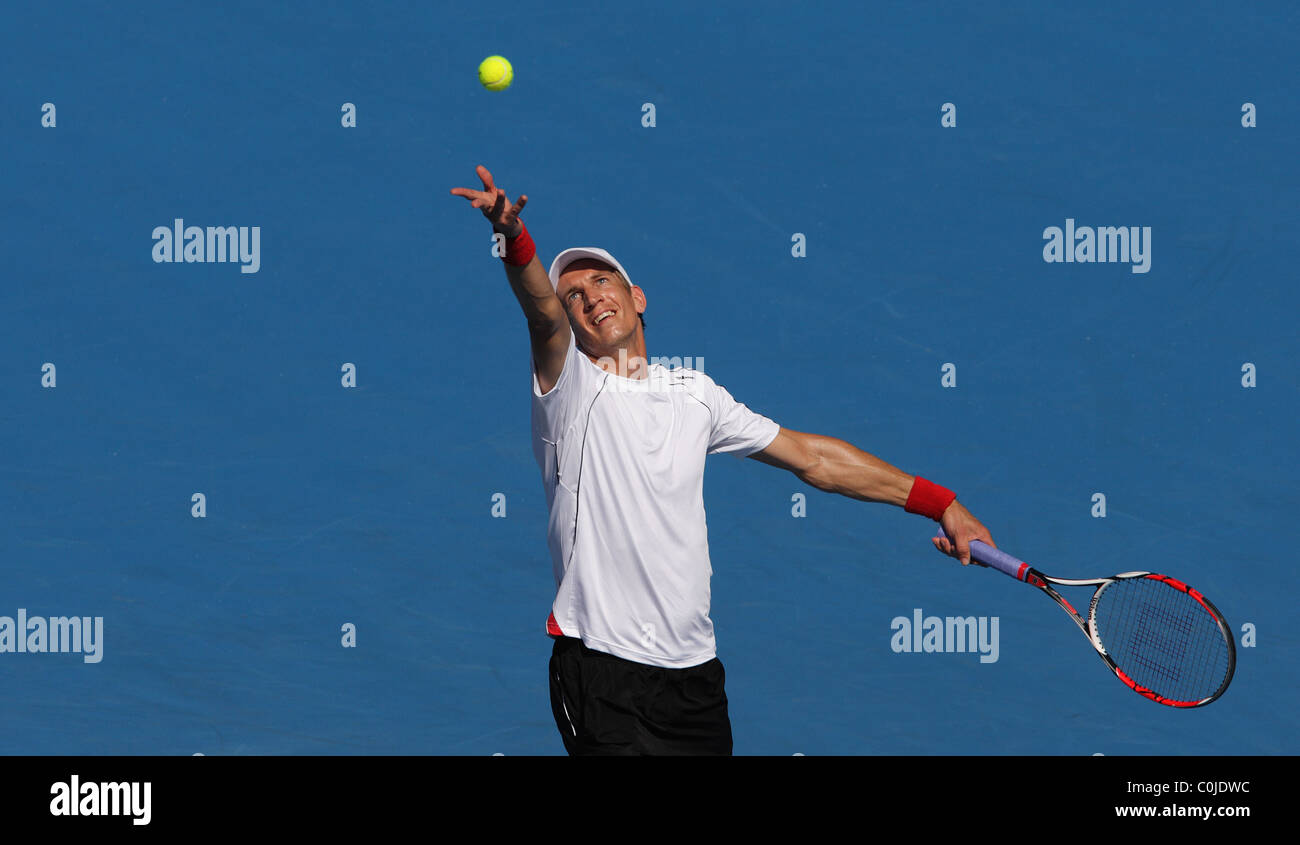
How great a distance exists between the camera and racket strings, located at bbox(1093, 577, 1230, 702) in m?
4.50

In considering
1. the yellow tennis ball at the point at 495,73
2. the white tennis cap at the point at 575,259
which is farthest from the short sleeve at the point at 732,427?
the yellow tennis ball at the point at 495,73

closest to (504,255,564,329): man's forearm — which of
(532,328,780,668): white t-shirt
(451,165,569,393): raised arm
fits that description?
(451,165,569,393): raised arm

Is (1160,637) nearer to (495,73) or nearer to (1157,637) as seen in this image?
(1157,637)

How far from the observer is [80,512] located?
697 centimetres

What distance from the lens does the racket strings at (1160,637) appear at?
4504mm

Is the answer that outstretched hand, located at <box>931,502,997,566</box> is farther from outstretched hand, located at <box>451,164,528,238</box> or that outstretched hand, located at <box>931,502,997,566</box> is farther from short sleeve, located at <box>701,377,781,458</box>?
outstretched hand, located at <box>451,164,528,238</box>

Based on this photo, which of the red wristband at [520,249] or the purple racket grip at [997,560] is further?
the purple racket grip at [997,560]

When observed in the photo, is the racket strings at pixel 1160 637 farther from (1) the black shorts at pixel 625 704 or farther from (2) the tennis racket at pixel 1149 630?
(1) the black shorts at pixel 625 704

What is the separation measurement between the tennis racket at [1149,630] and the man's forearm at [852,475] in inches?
11.6

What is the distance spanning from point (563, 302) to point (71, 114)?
11.3ft

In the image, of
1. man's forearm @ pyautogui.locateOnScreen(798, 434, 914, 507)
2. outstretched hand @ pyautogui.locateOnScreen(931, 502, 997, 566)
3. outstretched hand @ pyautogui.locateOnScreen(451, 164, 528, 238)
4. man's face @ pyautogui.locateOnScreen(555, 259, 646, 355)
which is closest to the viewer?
outstretched hand @ pyautogui.locateOnScreen(451, 164, 528, 238)

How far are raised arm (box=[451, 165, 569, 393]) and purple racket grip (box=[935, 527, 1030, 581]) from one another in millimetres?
1264

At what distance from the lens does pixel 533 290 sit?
13.1 ft
